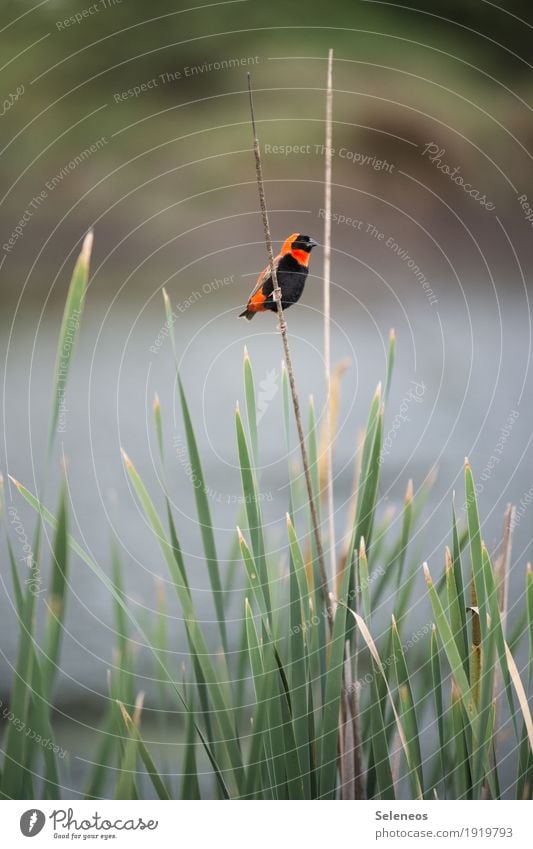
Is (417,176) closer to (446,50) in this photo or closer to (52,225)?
(446,50)

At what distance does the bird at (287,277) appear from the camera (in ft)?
2.87

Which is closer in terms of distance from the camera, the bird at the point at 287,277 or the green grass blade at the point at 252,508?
the green grass blade at the point at 252,508

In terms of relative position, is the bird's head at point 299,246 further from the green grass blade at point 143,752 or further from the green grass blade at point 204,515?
the green grass blade at point 143,752

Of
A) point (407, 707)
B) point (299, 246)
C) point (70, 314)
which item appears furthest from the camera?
point (299, 246)

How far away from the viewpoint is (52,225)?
90cm

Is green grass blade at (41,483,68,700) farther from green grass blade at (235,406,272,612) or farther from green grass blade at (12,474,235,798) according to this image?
green grass blade at (235,406,272,612)

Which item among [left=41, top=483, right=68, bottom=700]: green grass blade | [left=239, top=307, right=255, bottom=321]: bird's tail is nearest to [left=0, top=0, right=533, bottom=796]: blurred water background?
[left=239, top=307, right=255, bottom=321]: bird's tail

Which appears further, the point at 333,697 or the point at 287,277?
the point at 287,277

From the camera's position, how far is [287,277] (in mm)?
876

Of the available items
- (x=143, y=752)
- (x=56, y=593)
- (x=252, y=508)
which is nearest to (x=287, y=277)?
(x=252, y=508)

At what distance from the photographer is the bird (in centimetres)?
88

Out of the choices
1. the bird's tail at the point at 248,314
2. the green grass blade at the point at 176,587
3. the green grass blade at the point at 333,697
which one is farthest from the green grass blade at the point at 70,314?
the green grass blade at the point at 333,697

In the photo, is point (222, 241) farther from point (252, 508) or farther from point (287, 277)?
point (252, 508)
